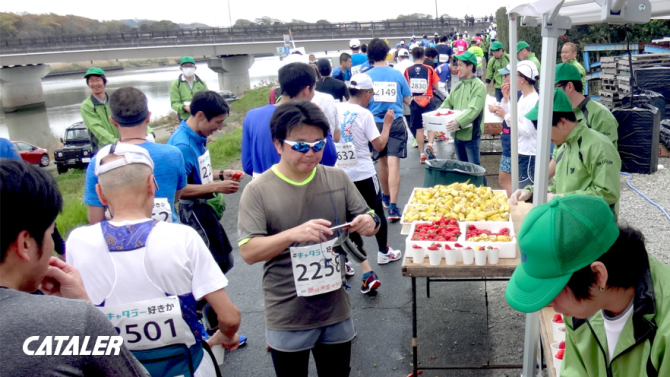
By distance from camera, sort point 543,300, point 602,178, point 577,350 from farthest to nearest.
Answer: point 602,178 < point 577,350 < point 543,300

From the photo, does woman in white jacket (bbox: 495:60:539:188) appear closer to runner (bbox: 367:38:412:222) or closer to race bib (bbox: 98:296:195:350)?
runner (bbox: 367:38:412:222)

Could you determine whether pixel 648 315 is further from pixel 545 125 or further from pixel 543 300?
pixel 545 125

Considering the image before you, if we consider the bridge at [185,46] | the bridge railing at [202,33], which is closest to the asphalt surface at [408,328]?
the bridge at [185,46]

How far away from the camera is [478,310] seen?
17.0 feet

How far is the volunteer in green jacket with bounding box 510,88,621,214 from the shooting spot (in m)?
3.63

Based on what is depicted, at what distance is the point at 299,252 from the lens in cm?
291

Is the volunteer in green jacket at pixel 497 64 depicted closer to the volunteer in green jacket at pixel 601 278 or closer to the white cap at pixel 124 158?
the white cap at pixel 124 158

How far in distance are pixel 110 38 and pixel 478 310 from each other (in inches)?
2328

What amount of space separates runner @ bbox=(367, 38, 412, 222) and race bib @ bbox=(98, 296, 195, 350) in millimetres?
5419

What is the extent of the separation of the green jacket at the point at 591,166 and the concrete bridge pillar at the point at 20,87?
202ft

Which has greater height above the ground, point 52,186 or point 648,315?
point 52,186

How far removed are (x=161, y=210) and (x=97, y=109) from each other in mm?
4223

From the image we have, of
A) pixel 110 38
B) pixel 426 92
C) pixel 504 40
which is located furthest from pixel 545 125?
pixel 110 38

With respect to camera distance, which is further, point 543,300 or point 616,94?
point 616,94
